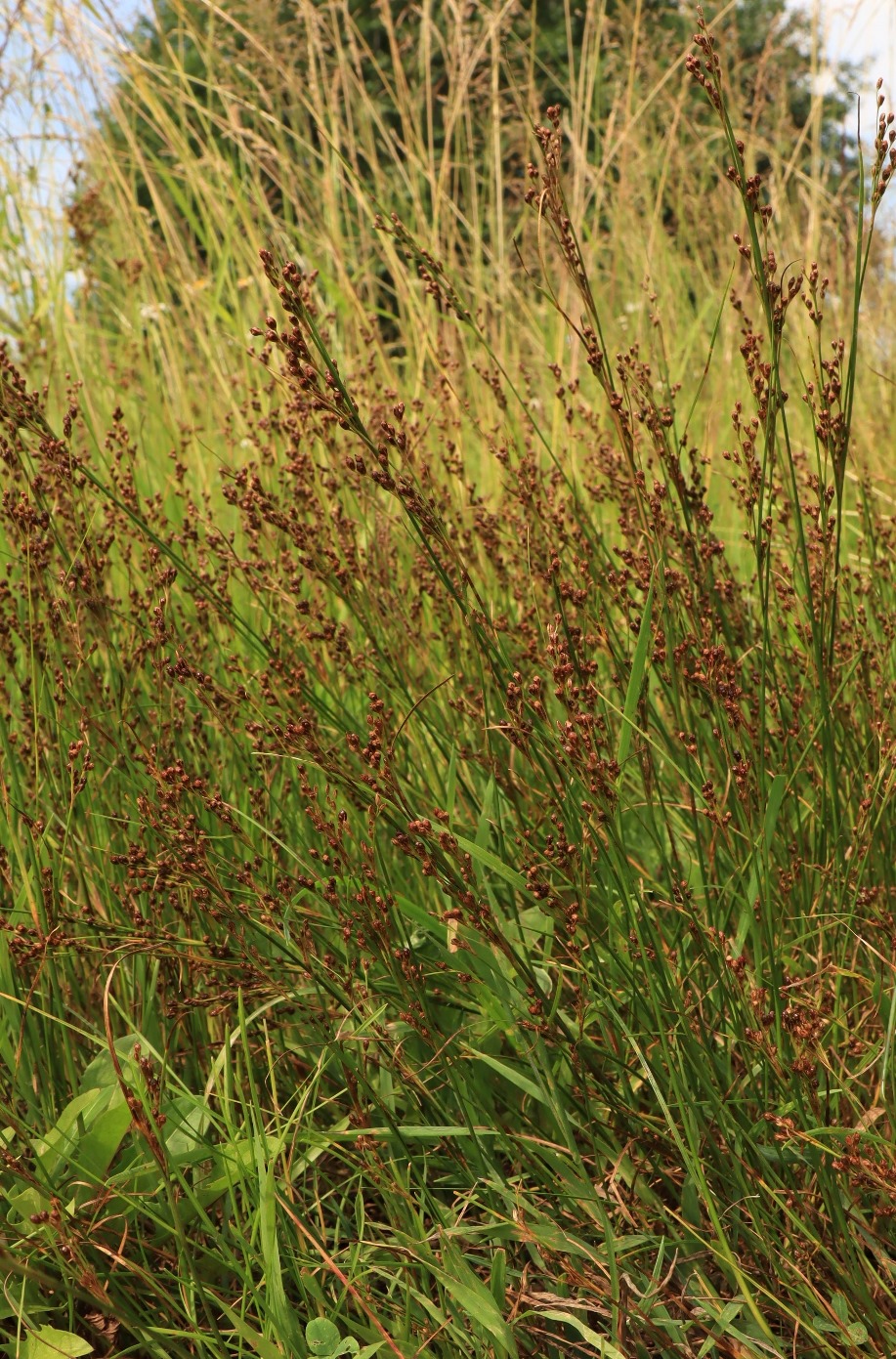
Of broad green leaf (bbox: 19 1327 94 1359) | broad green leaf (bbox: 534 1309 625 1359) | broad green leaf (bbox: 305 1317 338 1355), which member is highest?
broad green leaf (bbox: 19 1327 94 1359)

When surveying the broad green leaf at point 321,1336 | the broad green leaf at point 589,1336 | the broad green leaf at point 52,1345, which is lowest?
the broad green leaf at point 589,1336

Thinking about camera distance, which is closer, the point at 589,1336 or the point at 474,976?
the point at 589,1336

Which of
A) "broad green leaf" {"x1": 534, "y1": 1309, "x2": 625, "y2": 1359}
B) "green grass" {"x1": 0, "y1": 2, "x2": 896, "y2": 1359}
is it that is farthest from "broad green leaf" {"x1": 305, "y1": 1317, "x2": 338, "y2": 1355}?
"broad green leaf" {"x1": 534, "y1": 1309, "x2": 625, "y2": 1359}

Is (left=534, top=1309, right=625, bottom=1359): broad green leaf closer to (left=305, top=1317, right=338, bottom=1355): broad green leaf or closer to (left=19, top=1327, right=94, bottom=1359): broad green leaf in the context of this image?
(left=305, top=1317, right=338, bottom=1355): broad green leaf

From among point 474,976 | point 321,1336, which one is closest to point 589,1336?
point 321,1336

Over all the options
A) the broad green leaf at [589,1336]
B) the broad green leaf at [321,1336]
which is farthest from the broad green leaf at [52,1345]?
the broad green leaf at [589,1336]

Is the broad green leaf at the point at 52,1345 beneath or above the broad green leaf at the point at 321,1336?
above

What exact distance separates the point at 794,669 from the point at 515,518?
54 centimetres

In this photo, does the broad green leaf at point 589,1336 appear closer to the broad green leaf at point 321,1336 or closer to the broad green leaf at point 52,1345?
the broad green leaf at point 321,1336

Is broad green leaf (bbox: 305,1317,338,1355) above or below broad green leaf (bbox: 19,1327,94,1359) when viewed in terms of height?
below

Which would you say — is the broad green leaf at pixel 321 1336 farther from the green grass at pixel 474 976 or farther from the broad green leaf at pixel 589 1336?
the broad green leaf at pixel 589 1336

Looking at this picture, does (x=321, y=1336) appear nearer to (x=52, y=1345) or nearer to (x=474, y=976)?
(x=52, y=1345)

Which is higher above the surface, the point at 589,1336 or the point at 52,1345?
the point at 52,1345

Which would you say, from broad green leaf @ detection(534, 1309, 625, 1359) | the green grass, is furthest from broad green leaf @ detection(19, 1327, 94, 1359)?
broad green leaf @ detection(534, 1309, 625, 1359)
